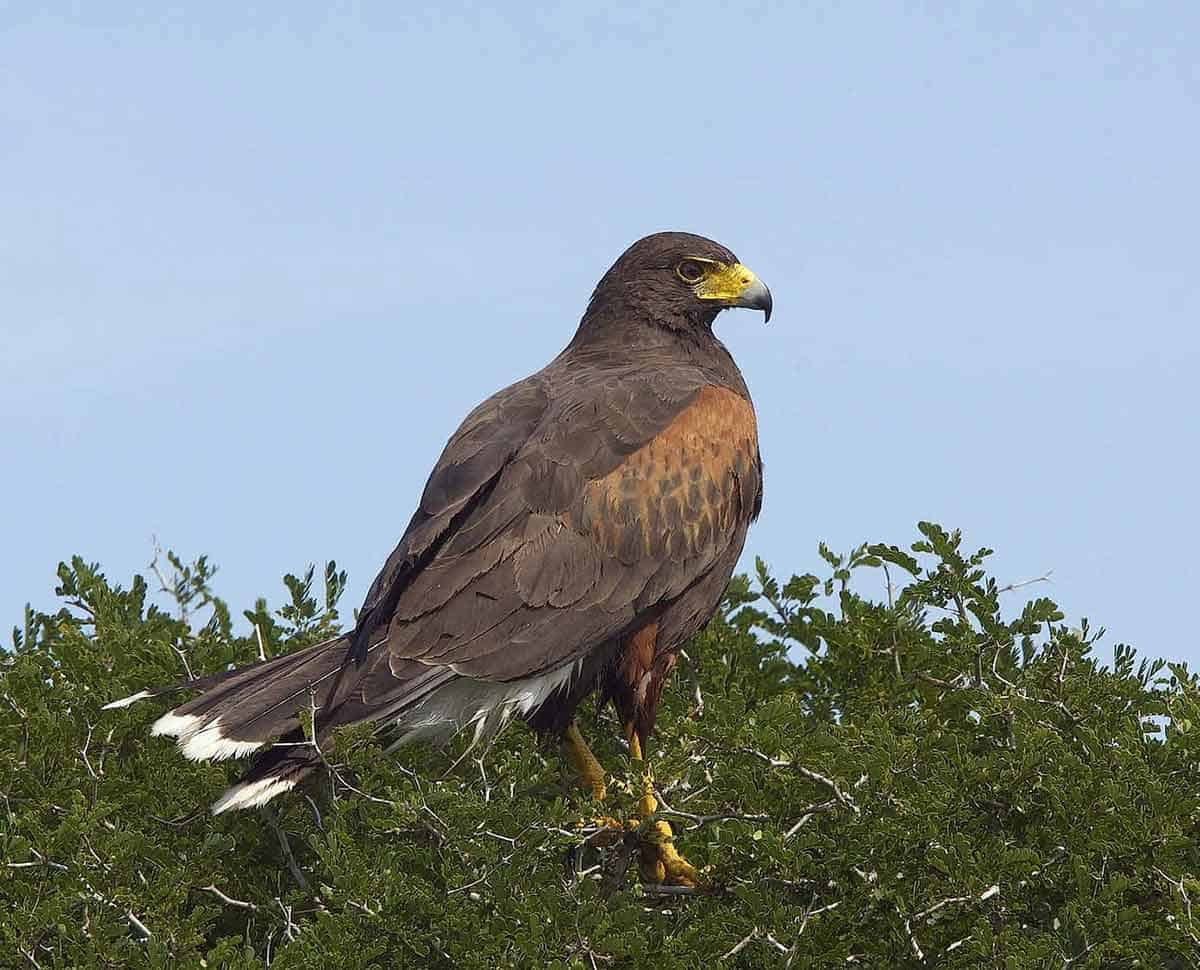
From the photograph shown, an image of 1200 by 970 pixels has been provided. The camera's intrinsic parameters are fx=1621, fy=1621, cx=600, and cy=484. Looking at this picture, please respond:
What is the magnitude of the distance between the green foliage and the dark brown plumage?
29 centimetres

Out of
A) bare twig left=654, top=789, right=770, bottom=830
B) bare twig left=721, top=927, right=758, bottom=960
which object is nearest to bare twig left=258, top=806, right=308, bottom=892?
bare twig left=654, top=789, right=770, bottom=830

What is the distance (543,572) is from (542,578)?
24mm

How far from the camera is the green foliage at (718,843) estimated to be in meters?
4.19

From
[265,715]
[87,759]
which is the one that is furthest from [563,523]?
[87,759]

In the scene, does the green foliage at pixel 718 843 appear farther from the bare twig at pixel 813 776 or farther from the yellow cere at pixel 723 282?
the yellow cere at pixel 723 282

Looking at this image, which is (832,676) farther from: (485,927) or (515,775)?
(485,927)

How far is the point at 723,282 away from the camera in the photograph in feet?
23.6

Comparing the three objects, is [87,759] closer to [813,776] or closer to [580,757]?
[580,757]

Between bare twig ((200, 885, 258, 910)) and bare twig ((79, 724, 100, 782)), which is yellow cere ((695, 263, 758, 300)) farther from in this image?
bare twig ((200, 885, 258, 910))

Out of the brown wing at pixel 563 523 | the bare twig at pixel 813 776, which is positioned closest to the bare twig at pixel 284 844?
the brown wing at pixel 563 523

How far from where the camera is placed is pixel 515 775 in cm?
461

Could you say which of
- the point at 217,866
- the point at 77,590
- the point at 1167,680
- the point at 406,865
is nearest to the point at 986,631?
the point at 1167,680

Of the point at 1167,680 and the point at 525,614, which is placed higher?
the point at 525,614

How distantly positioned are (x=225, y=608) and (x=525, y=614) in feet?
5.14
